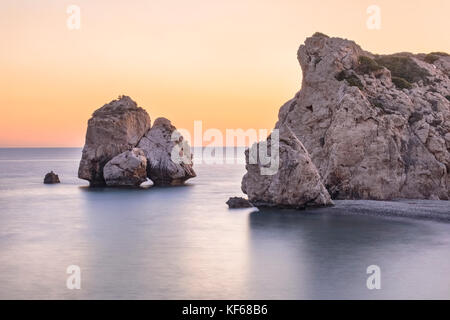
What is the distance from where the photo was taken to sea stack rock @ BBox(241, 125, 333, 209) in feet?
145

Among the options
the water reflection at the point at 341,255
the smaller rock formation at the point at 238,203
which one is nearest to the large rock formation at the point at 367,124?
the water reflection at the point at 341,255

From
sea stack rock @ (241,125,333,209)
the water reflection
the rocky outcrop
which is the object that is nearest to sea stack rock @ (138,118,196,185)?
the rocky outcrop

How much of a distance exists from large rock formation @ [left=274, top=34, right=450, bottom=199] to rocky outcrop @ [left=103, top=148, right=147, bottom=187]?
19141 mm

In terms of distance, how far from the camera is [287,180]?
43906 millimetres

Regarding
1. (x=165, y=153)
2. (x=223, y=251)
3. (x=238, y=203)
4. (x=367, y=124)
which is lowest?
(x=223, y=251)

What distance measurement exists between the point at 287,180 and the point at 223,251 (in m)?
12.6

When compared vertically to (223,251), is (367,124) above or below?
above

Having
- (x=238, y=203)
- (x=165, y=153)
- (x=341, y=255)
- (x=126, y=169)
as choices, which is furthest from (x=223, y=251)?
(x=165, y=153)

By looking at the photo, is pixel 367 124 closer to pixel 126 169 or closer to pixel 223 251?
pixel 223 251

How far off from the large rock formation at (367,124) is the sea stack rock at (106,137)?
22358 mm

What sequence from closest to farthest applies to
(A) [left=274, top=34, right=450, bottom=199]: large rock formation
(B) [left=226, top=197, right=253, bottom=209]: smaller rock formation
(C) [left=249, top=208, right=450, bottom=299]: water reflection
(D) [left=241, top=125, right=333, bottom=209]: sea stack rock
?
(C) [left=249, top=208, right=450, bottom=299]: water reflection, (D) [left=241, top=125, right=333, bottom=209]: sea stack rock, (A) [left=274, top=34, right=450, bottom=199]: large rock formation, (B) [left=226, top=197, right=253, bottom=209]: smaller rock formation

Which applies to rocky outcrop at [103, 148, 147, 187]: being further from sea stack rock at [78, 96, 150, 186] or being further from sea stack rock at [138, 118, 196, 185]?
sea stack rock at [138, 118, 196, 185]
